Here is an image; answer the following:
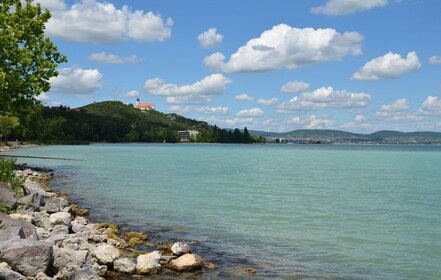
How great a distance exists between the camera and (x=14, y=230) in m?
14.0

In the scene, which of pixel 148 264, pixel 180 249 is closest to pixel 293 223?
pixel 180 249

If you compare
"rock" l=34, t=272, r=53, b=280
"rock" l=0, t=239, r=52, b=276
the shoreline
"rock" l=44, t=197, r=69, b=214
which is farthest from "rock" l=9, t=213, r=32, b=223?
"rock" l=34, t=272, r=53, b=280

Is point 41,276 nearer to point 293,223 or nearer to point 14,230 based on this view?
point 14,230

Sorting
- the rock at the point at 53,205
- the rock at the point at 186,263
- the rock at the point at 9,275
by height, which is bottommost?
the rock at the point at 186,263

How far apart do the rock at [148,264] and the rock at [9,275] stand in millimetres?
4141

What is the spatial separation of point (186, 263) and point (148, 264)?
1326 mm

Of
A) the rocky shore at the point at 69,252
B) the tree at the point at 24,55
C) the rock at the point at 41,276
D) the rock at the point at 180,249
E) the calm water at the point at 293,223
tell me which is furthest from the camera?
the tree at the point at 24,55

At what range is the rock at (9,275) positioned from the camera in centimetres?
1089

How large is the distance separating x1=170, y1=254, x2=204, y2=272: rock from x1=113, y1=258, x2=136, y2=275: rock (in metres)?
1.46

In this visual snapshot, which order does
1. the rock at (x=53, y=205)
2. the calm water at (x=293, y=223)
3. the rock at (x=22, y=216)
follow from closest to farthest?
1. the calm water at (x=293, y=223)
2. the rock at (x=22, y=216)
3. the rock at (x=53, y=205)

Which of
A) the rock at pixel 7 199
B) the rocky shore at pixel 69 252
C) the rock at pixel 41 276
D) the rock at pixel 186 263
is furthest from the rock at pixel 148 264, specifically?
the rock at pixel 7 199

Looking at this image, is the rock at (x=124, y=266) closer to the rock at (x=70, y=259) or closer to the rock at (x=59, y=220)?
the rock at (x=70, y=259)

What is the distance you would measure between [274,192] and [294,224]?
54.3 feet

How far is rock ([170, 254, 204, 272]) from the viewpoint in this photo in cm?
1522
